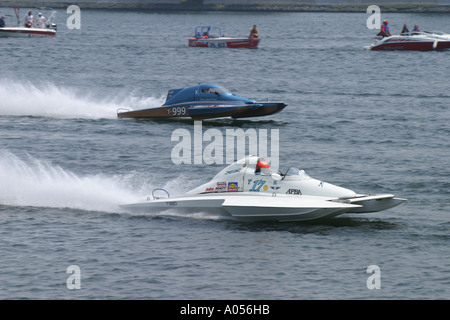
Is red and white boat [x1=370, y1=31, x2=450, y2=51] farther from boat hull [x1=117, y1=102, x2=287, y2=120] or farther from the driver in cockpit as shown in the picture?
the driver in cockpit

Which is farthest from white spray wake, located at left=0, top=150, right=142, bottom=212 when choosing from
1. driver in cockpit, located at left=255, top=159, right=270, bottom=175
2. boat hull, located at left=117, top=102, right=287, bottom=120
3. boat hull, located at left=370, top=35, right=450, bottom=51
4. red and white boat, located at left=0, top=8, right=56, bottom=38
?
red and white boat, located at left=0, top=8, right=56, bottom=38

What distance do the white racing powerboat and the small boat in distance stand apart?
12.5m

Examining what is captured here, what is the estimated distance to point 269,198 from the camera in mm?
20719

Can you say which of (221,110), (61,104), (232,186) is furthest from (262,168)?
(61,104)

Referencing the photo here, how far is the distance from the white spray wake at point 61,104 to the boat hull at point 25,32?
33.4 metres

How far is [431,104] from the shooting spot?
4100cm

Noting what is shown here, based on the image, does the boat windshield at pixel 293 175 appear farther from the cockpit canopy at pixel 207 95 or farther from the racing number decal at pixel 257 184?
the cockpit canopy at pixel 207 95

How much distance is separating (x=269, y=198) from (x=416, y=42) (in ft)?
153

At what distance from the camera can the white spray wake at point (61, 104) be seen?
3828 centimetres

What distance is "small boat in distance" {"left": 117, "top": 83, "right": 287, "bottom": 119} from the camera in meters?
34.0

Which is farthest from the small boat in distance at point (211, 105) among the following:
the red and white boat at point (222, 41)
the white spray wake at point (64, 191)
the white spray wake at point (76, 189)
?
the red and white boat at point (222, 41)

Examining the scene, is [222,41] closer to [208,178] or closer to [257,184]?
[208,178]
